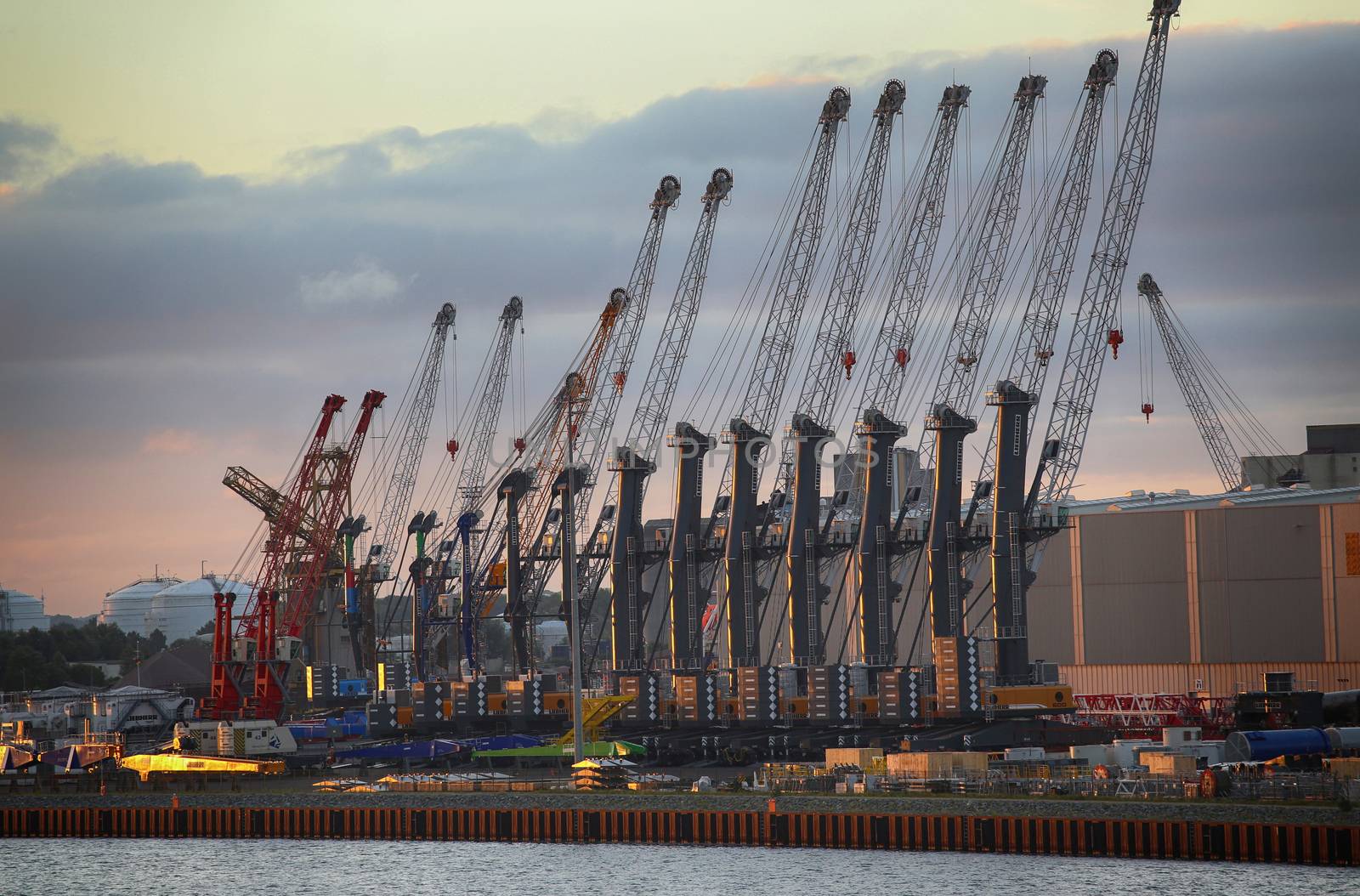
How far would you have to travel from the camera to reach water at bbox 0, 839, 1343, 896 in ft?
236

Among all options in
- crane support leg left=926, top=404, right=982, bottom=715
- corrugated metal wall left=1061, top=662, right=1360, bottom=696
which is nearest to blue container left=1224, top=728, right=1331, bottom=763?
crane support leg left=926, top=404, right=982, bottom=715

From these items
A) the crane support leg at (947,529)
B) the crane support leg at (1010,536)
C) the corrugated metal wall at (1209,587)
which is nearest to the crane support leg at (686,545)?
the crane support leg at (947,529)

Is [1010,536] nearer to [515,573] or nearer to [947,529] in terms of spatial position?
[947,529]

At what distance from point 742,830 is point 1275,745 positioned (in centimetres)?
2422

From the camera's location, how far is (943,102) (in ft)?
440

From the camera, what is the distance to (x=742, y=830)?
84.4m

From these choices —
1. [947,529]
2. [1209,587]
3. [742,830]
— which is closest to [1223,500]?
[1209,587]

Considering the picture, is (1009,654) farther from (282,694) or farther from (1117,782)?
(282,694)

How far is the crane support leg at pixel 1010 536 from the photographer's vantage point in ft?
357

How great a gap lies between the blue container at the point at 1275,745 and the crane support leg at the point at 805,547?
35.4m

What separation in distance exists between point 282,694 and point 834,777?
70.5 metres

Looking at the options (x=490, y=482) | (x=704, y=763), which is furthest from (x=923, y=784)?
(x=490, y=482)

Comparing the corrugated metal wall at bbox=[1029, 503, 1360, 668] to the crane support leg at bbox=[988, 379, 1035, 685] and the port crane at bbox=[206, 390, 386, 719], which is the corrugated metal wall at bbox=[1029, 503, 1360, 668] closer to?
the crane support leg at bbox=[988, 379, 1035, 685]

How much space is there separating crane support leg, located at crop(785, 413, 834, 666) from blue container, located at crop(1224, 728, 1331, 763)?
3543cm
